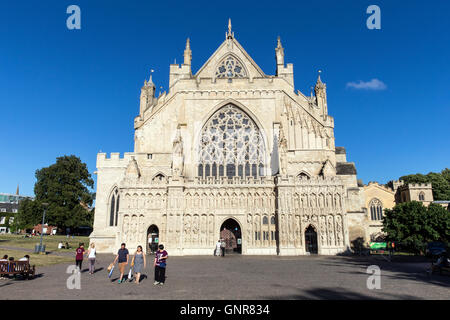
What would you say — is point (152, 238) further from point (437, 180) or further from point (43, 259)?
point (437, 180)

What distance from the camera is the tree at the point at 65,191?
50.3 m

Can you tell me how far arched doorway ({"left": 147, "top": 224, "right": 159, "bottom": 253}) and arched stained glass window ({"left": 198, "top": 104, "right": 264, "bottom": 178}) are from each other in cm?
738

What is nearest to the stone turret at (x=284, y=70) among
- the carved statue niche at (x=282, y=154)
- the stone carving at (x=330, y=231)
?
the carved statue niche at (x=282, y=154)

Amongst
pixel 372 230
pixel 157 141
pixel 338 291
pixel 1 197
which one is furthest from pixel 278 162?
pixel 1 197

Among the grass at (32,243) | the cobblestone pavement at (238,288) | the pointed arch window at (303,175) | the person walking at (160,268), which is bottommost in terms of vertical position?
the grass at (32,243)

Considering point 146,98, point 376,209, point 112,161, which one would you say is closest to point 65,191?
point 112,161

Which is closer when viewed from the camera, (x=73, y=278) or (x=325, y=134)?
(x=73, y=278)

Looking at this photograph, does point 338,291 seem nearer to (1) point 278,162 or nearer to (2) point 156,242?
(1) point 278,162

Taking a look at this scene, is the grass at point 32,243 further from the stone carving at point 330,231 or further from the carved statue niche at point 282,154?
the stone carving at point 330,231

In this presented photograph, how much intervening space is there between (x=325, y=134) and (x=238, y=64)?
13561 millimetres

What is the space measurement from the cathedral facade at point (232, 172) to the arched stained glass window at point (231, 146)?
0.11m

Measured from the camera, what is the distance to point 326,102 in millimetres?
34688

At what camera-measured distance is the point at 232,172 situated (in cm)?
3303

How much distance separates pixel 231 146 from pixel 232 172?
2.90m
